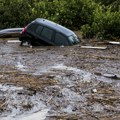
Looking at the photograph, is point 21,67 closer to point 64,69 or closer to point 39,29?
A: point 64,69

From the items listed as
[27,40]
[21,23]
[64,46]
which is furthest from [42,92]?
[21,23]

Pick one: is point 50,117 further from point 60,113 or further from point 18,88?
point 18,88

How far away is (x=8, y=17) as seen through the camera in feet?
97.2

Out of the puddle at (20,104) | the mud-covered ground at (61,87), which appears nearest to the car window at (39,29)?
the mud-covered ground at (61,87)

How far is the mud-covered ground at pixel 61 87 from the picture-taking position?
689 cm

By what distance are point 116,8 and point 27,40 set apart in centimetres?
1196

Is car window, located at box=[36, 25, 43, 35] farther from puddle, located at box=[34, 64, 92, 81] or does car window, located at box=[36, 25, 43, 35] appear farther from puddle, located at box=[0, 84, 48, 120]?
puddle, located at box=[0, 84, 48, 120]

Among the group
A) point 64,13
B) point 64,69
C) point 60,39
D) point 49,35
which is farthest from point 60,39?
point 64,13

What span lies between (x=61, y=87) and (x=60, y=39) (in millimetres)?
9480

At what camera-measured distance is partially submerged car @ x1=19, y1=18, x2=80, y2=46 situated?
17891 millimetres

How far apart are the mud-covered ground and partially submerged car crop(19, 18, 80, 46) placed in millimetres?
4009

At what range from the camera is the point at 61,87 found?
8594 mm

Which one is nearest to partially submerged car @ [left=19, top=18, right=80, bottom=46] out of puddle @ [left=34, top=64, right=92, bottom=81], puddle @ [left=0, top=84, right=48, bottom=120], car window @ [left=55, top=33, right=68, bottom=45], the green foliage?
car window @ [left=55, top=33, right=68, bottom=45]

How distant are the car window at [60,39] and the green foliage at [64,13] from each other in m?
4.12
